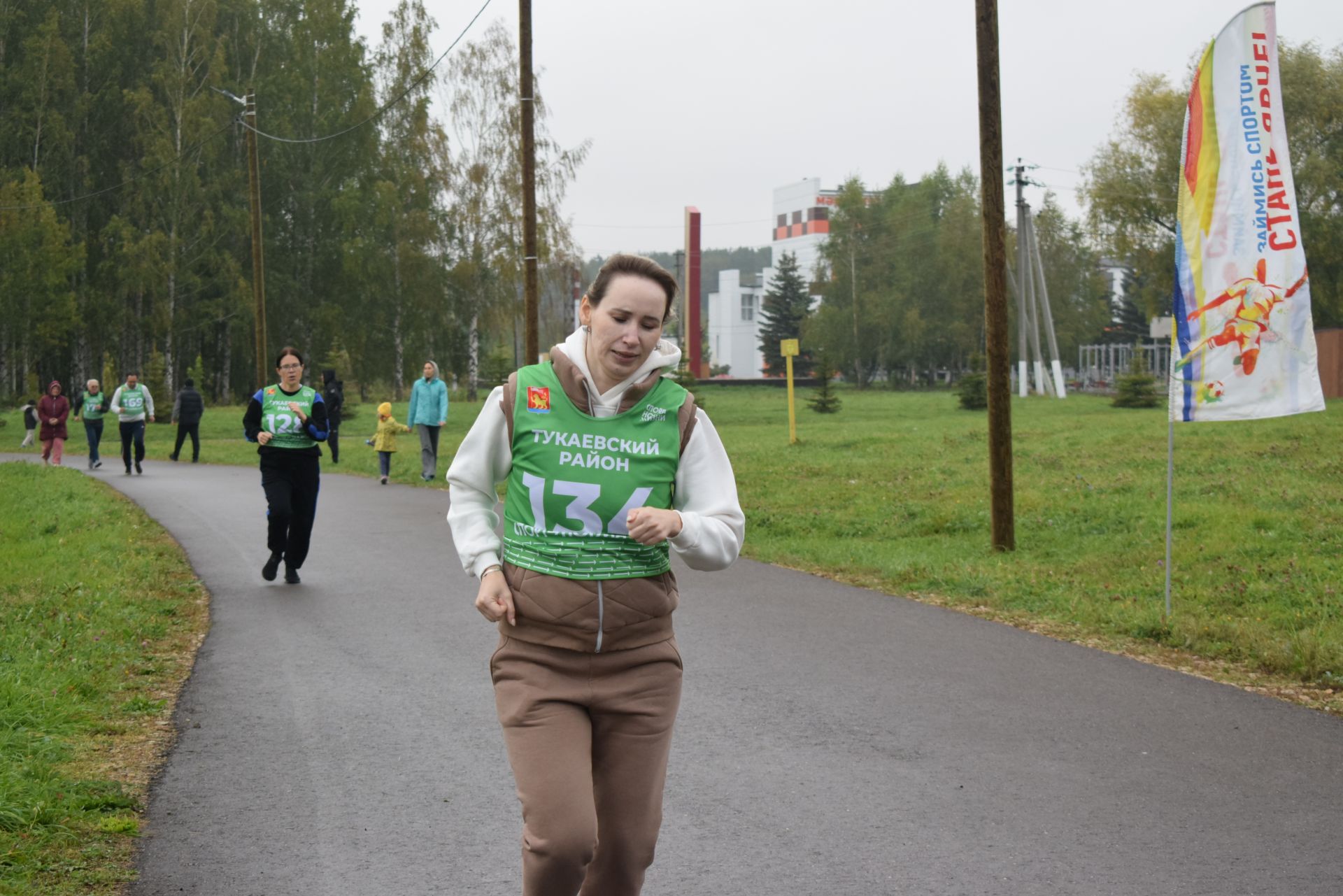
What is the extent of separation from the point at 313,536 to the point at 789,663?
779 centimetres

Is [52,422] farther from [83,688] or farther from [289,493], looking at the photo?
[83,688]

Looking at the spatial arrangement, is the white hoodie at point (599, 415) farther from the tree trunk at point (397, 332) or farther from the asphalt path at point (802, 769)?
the tree trunk at point (397, 332)

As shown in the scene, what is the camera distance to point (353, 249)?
176 ft

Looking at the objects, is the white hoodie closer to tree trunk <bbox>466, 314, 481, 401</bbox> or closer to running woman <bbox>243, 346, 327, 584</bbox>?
running woman <bbox>243, 346, 327, 584</bbox>

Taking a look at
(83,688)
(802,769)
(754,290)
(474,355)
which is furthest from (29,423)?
(754,290)

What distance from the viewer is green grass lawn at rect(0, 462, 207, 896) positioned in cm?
454

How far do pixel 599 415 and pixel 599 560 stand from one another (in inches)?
14.0

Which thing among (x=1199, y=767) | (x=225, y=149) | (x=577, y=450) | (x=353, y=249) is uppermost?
(x=225, y=149)

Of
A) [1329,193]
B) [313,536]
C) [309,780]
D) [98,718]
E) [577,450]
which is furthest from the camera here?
[1329,193]

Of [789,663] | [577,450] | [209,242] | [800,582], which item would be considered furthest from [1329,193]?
[577,450]

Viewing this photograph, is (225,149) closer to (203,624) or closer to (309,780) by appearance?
(203,624)

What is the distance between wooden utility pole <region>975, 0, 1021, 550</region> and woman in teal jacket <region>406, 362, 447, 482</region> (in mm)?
10429

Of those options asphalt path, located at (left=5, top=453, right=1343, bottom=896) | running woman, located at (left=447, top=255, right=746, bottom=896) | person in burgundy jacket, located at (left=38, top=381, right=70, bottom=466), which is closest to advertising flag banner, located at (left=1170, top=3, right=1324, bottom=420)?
asphalt path, located at (left=5, top=453, right=1343, bottom=896)

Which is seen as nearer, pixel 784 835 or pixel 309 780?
pixel 784 835
